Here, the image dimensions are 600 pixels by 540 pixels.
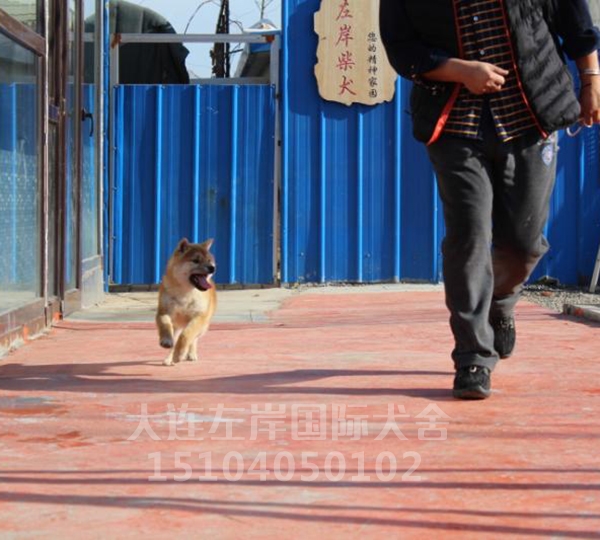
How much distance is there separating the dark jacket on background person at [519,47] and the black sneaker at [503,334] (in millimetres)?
966

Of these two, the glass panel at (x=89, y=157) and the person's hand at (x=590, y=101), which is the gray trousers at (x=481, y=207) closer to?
the person's hand at (x=590, y=101)

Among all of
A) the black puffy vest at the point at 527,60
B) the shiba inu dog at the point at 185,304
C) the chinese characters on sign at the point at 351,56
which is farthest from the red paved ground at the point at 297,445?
the chinese characters on sign at the point at 351,56

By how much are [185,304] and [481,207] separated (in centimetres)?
219

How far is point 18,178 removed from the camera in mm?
6434

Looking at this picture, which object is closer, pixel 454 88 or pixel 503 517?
pixel 503 517

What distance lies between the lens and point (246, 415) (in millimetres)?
4051

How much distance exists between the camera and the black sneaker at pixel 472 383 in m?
4.27

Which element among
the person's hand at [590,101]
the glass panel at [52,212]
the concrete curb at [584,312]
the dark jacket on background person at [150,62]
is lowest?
the concrete curb at [584,312]

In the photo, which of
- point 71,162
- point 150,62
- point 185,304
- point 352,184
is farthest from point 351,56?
point 185,304

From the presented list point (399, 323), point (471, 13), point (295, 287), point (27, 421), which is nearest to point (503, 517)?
point (27, 421)

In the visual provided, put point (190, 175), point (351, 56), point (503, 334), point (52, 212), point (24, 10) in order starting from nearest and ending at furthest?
point (503, 334) < point (24, 10) < point (52, 212) < point (351, 56) < point (190, 175)

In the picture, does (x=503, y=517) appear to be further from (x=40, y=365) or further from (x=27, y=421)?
(x=40, y=365)

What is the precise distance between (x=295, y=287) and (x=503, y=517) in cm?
765

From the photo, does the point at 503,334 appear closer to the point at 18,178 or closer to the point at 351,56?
the point at 18,178
